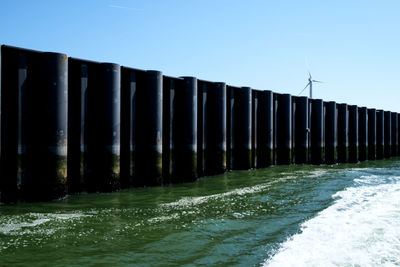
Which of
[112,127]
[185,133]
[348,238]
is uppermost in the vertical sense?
[112,127]

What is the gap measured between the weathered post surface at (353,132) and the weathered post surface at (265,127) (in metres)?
11.5

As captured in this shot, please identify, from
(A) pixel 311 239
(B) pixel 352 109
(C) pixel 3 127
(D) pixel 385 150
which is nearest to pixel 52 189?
(C) pixel 3 127

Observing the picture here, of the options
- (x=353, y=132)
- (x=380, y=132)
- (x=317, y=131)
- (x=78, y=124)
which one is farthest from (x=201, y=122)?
(x=380, y=132)

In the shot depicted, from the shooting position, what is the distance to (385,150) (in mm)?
35344

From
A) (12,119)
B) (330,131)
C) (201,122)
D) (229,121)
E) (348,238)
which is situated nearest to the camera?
(348,238)

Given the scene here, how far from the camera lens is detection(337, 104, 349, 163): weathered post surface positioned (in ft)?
88.5

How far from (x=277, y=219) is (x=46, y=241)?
4.20 meters

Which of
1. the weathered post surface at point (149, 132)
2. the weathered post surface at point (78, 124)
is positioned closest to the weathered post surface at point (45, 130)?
the weathered post surface at point (78, 124)

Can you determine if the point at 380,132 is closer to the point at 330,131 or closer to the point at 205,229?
the point at 330,131

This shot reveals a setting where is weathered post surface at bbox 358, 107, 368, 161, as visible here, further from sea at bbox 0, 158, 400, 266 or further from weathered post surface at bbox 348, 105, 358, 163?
sea at bbox 0, 158, 400, 266

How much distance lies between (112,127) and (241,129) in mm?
7973

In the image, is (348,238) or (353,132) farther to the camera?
(353,132)

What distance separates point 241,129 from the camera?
1777 centimetres

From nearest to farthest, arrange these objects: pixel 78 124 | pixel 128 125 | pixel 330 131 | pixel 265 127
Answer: pixel 78 124
pixel 128 125
pixel 265 127
pixel 330 131
